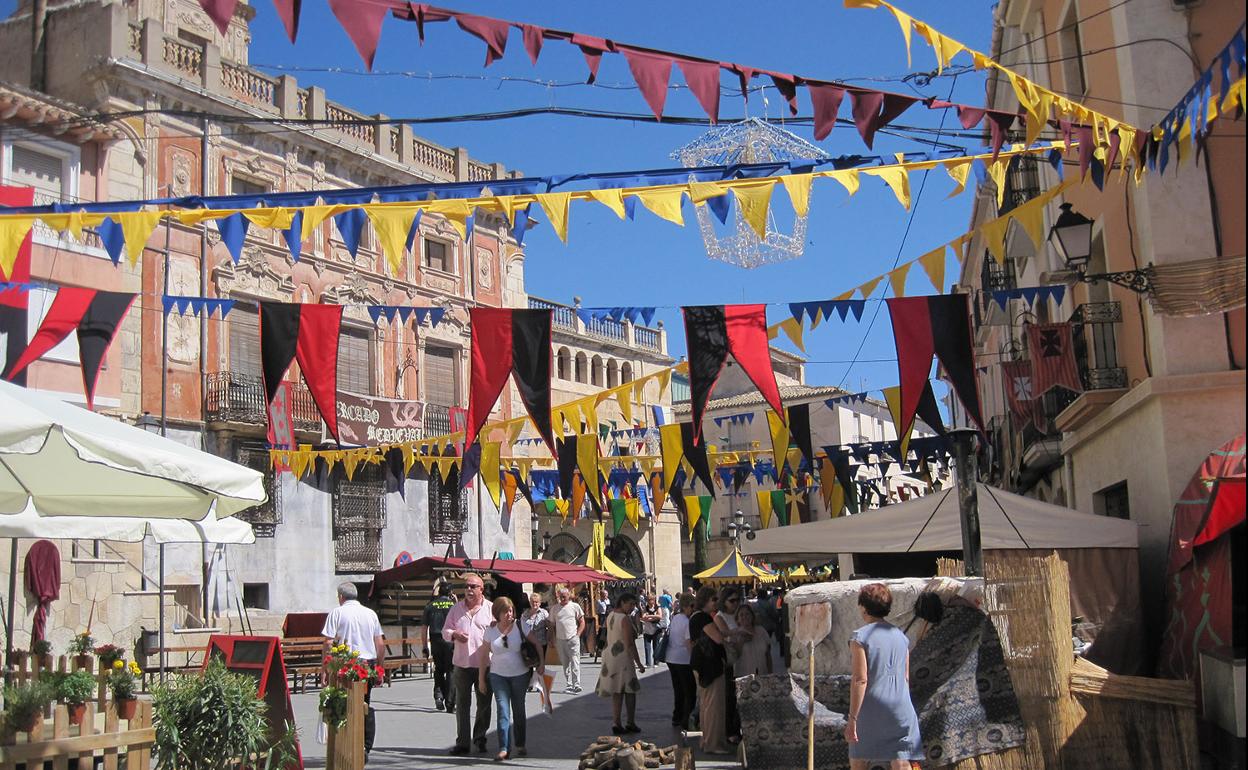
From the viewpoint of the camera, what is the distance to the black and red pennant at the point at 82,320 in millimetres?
11641

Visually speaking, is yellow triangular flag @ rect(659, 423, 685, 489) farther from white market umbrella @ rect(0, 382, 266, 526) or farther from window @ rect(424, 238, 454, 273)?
window @ rect(424, 238, 454, 273)

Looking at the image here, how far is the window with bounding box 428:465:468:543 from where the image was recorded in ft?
97.4

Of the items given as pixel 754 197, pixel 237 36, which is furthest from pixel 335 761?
pixel 237 36

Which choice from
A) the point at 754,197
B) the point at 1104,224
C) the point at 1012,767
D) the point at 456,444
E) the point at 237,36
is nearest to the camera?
the point at 1012,767

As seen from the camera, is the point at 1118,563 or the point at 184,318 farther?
the point at 184,318

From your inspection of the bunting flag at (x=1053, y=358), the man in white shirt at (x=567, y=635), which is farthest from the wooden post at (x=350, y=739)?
the bunting flag at (x=1053, y=358)

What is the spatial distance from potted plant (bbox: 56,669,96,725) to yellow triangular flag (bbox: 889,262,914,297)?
779 cm

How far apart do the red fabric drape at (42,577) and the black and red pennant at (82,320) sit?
7637 millimetres

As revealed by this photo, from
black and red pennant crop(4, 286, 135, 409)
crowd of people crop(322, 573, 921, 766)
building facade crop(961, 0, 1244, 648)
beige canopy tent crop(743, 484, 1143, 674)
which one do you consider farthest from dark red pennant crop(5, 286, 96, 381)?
building facade crop(961, 0, 1244, 648)

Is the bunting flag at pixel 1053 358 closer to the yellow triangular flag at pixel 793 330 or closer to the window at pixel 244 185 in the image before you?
the yellow triangular flag at pixel 793 330

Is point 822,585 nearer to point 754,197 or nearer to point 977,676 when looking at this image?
point 977,676

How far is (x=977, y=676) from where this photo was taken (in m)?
8.19

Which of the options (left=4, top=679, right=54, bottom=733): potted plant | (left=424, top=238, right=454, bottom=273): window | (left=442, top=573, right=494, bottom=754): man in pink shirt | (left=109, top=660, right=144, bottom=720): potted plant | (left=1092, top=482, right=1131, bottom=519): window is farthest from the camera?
(left=424, top=238, right=454, bottom=273): window

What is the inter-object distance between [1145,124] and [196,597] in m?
19.0
